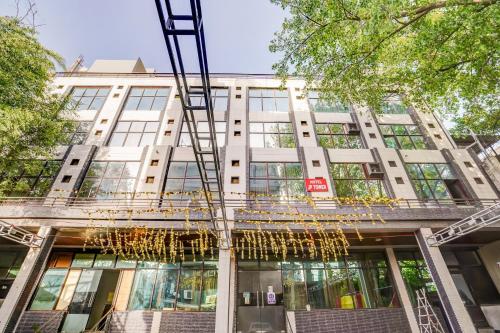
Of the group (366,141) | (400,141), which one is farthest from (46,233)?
(400,141)

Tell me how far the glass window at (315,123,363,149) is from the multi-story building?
0.13 meters

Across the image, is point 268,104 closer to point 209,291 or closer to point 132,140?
point 132,140

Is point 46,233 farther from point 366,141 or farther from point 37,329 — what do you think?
point 366,141

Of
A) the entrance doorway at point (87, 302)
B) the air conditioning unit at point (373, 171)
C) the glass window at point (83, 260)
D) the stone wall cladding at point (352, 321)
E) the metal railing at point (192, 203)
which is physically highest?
the air conditioning unit at point (373, 171)

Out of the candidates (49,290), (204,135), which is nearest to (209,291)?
(49,290)

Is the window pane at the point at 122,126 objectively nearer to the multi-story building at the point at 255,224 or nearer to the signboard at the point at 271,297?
the multi-story building at the point at 255,224

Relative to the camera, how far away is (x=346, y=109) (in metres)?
15.8

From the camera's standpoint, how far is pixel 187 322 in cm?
935

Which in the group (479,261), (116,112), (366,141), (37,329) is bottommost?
(37,329)

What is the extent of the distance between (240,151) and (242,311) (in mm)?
7622

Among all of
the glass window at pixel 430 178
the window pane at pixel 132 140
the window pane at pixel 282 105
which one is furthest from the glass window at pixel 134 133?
the glass window at pixel 430 178

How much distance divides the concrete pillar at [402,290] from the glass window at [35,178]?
17.0 metres

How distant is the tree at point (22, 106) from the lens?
930 centimetres

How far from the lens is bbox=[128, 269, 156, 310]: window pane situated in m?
9.86
